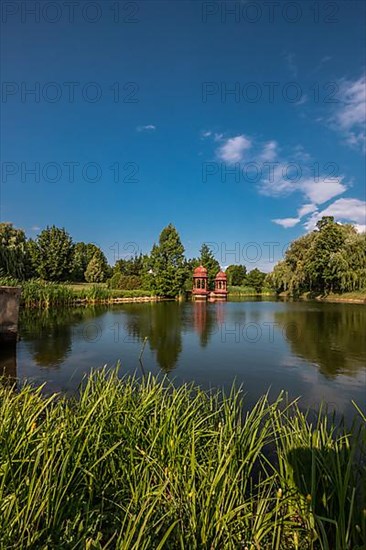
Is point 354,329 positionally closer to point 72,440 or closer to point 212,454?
point 212,454

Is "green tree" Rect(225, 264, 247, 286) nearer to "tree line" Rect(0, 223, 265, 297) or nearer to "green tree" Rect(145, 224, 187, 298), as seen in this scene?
"tree line" Rect(0, 223, 265, 297)

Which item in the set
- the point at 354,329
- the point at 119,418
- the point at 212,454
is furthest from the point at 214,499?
the point at 354,329

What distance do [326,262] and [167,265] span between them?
586 inches

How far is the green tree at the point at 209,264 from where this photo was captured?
4416 cm

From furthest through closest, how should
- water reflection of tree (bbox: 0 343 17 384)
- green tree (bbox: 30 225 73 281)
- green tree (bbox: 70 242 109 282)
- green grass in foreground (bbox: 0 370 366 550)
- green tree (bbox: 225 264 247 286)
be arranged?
1. green tree (bbox: 225 264 247 286)
2. green tree (bbox: 70 242 109 282)
3. green tree (bbox: 30 225 73 281)
4. water reflection of tree (bbox: 0 343 17 384)
5. green grass in foreground (bbox: 0 370 366 550)

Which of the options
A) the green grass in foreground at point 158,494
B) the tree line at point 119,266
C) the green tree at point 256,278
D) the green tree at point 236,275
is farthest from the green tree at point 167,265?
the green grass in foreground at point 158,494

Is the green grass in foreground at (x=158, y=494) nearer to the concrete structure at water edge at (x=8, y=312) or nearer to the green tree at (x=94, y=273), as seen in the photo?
the concrete structure at water edge at (x=8, y=312)

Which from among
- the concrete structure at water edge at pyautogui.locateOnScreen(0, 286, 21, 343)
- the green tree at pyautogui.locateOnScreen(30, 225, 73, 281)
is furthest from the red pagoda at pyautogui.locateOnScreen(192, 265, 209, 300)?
the concrete structure at water edge at pyautogui.locateOnScreen(0, 286, 21, 343)

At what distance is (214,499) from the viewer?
1.57 m

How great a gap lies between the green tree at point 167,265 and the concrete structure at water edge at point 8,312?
2552 cm

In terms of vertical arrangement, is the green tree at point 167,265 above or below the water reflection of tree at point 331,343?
above

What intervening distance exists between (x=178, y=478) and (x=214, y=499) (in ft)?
0.86

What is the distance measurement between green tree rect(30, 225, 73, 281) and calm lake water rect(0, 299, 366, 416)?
1065 inches

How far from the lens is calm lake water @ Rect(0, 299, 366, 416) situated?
5176 mm
